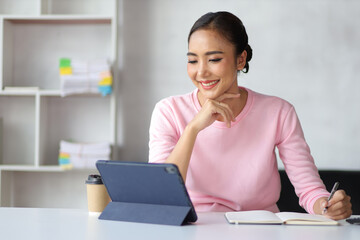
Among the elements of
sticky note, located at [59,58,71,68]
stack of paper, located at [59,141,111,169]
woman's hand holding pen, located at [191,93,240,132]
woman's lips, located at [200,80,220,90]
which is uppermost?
sticky note, located at [59,58,71,68]

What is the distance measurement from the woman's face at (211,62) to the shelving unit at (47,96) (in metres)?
1.54

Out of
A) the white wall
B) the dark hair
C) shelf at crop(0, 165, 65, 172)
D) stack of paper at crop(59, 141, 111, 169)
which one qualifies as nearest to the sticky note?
the white wall

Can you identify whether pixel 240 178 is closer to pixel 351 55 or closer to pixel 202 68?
pixel 202 68

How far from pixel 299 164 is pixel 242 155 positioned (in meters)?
0.21

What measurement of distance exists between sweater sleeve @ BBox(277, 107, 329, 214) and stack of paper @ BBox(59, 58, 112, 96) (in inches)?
58.3

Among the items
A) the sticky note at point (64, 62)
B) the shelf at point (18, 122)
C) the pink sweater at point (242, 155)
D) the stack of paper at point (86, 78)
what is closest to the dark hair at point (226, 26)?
the pink sweater at point (242, 155)

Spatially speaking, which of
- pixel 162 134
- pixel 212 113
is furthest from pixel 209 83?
pixel 162 134

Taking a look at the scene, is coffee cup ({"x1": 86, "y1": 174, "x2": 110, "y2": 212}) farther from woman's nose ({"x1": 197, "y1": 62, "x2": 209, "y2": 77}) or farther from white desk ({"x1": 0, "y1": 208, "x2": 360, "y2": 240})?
woman's nose ({"x1": 197, "y1": 62, "x2": 209, "y2": 77})

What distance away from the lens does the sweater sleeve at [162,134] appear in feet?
5.97

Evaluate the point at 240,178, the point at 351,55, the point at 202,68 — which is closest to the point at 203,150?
the point at 240,178

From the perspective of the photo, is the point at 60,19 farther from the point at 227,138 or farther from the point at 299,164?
the point at 299,164

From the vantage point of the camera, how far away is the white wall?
3236mm

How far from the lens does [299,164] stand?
5.99 feet

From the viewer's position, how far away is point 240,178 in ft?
6.05
